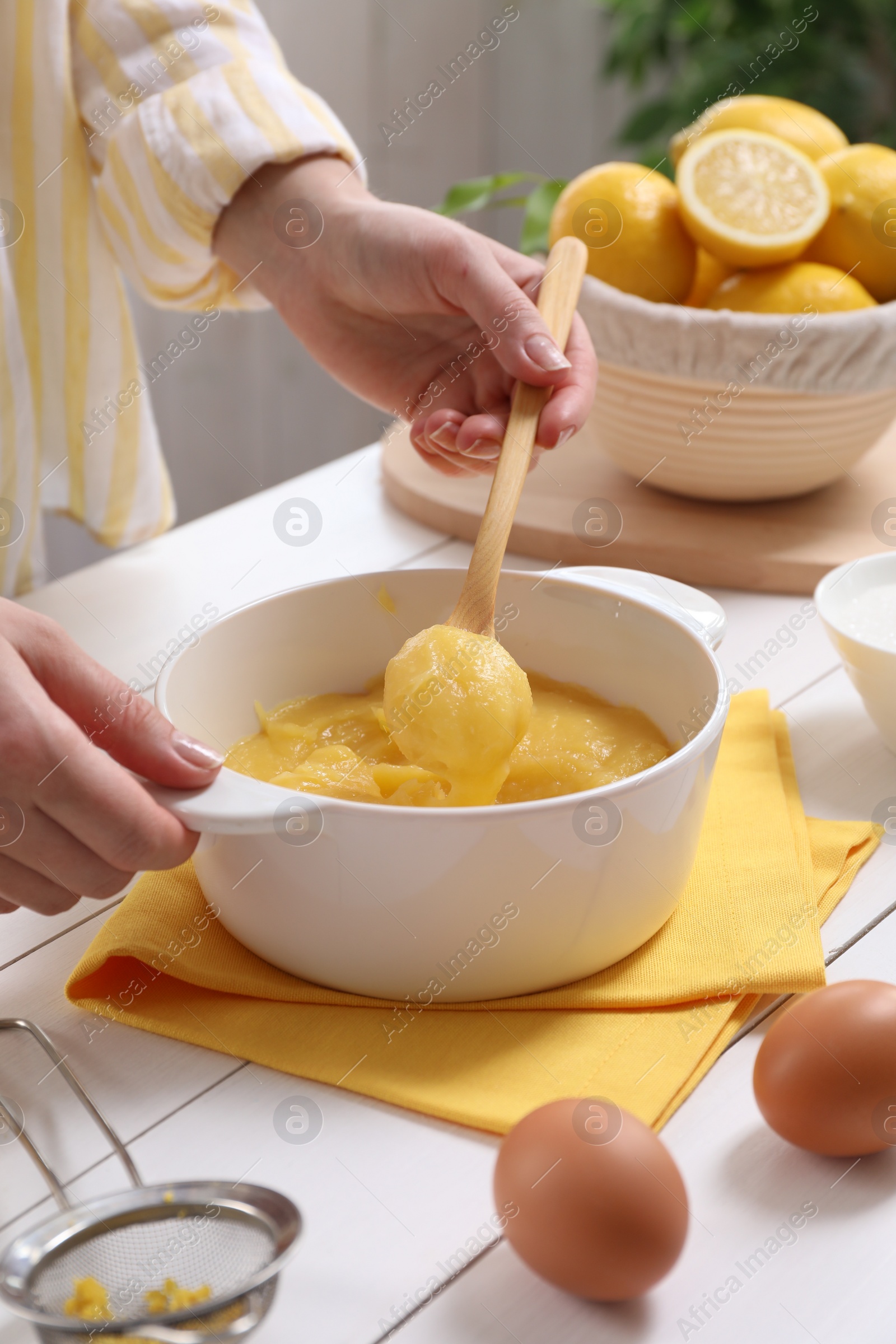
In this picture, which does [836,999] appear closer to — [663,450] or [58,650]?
[58,650]

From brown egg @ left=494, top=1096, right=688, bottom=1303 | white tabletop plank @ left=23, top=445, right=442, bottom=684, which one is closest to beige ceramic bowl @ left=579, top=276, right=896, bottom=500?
white tabletop plank @ left=23, top=445, right=442, bottom=684

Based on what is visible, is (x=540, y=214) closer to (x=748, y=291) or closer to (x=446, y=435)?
(x=748, y=291)

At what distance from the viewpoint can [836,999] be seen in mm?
634

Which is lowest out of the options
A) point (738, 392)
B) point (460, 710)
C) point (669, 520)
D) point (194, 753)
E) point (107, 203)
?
point (669, 520)

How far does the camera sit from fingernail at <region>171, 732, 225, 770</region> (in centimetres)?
67

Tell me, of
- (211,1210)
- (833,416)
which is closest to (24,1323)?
(211,1210)

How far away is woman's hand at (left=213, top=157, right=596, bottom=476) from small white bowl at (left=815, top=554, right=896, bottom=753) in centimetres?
26

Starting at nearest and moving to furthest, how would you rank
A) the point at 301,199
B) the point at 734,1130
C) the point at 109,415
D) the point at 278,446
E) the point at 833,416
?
the point at 734,1130
the point at 301,199
the point at 833,416
the point at 109,415
the point at 278,446

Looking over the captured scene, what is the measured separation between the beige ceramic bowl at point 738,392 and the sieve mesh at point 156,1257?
0.95m

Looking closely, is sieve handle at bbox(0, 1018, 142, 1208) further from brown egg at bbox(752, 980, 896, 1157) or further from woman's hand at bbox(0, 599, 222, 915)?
brown egg at bbox(752, 980, 896, 1157)

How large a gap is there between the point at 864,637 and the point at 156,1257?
715 mm

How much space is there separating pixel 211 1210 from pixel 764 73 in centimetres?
278

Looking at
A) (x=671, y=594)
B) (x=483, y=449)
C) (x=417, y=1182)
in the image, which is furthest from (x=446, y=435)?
(x=417, y=1182)

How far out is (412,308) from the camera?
1.15 meters
